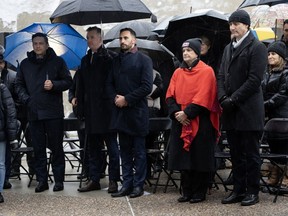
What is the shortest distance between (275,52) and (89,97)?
228 centimetres

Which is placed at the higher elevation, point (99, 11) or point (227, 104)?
point (99, 11)

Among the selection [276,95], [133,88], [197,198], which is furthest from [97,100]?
[276,95]

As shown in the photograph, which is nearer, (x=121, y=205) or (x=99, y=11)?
(x=121, y=205)

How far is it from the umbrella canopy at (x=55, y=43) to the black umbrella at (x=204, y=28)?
1265mm

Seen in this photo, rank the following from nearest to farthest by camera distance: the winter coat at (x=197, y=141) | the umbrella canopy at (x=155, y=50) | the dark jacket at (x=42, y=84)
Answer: the winter coat at (x=197, y=141)
the dark jacket at (x=42, y=84)
the umbrella canopy at (x=155, y=50)

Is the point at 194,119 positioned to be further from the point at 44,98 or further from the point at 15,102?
the point at 15,102

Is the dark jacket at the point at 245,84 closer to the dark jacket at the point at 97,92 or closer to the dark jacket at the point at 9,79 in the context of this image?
the dark jacket at the point at 97,92

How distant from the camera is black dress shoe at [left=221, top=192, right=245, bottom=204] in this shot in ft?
20.8

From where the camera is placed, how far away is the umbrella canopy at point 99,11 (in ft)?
23.6

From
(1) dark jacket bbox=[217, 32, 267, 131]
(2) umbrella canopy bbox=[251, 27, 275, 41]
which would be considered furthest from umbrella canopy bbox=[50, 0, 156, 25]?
(2) umbrella canopy bbox=[251, 27, 275, 41]

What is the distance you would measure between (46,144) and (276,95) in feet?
9.55

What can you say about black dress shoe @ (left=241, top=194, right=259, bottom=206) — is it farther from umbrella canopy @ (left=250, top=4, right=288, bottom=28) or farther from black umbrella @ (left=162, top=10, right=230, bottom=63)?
umbrella canopy @ (left=250, top=4, right=288, bottom=28)

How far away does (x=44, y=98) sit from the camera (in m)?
7.34

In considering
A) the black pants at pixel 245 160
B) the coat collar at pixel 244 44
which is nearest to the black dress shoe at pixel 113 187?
the black pants at pixel 245 160
